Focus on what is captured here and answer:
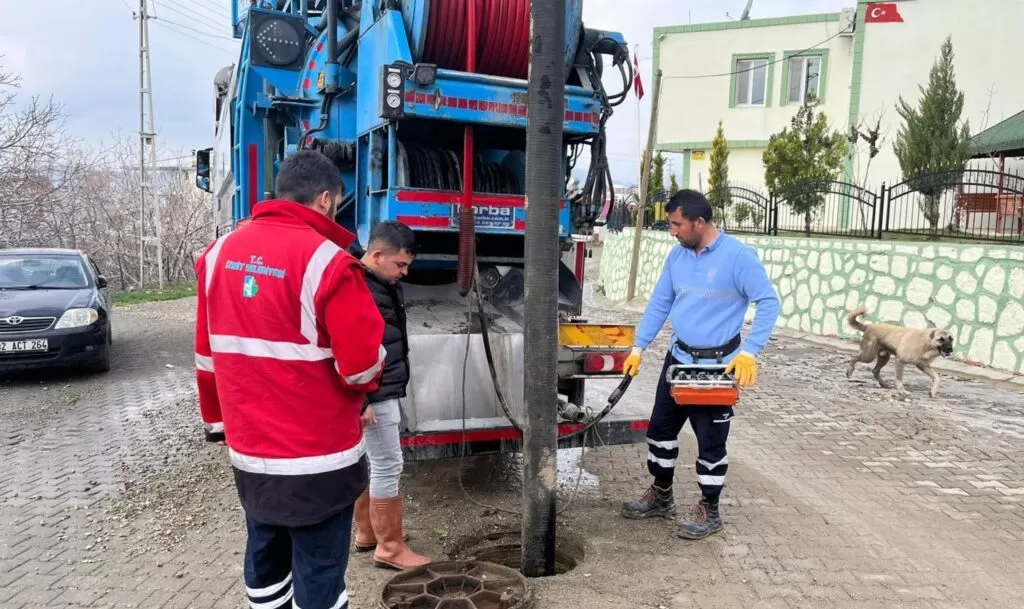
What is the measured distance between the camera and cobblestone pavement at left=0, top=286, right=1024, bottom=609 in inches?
142

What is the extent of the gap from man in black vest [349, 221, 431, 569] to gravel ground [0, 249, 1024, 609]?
176mm

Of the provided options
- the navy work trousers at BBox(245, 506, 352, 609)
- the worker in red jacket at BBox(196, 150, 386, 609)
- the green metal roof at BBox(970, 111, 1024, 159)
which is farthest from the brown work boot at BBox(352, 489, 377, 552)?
the green metal roof at BBox(970, 111, 1024, 159)

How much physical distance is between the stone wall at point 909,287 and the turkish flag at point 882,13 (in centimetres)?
1062

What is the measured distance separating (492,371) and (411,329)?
560 mm

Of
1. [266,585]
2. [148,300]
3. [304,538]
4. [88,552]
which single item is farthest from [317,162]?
[148,300]

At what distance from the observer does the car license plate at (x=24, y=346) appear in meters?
7.87

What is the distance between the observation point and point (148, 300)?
1853 centimetres

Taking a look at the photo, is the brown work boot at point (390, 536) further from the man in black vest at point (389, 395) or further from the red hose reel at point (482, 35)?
the red hose reel at point (482, 35)

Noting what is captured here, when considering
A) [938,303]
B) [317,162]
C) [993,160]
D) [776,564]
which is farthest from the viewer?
[993,160]

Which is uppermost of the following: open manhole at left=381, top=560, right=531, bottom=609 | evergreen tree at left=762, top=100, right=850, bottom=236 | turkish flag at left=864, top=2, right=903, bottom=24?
turkish flag at left=864, top=2, right=903, bottom=24

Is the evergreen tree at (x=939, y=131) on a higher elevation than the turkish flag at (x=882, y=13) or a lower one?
lower

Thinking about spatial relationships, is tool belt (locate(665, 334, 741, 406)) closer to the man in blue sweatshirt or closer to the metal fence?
the man in blue sweatshirt

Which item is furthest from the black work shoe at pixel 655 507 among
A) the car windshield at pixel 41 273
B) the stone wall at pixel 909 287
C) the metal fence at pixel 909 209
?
the car windshield at pixel 41 273

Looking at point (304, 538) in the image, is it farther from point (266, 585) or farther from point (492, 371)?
point (492, 371)
